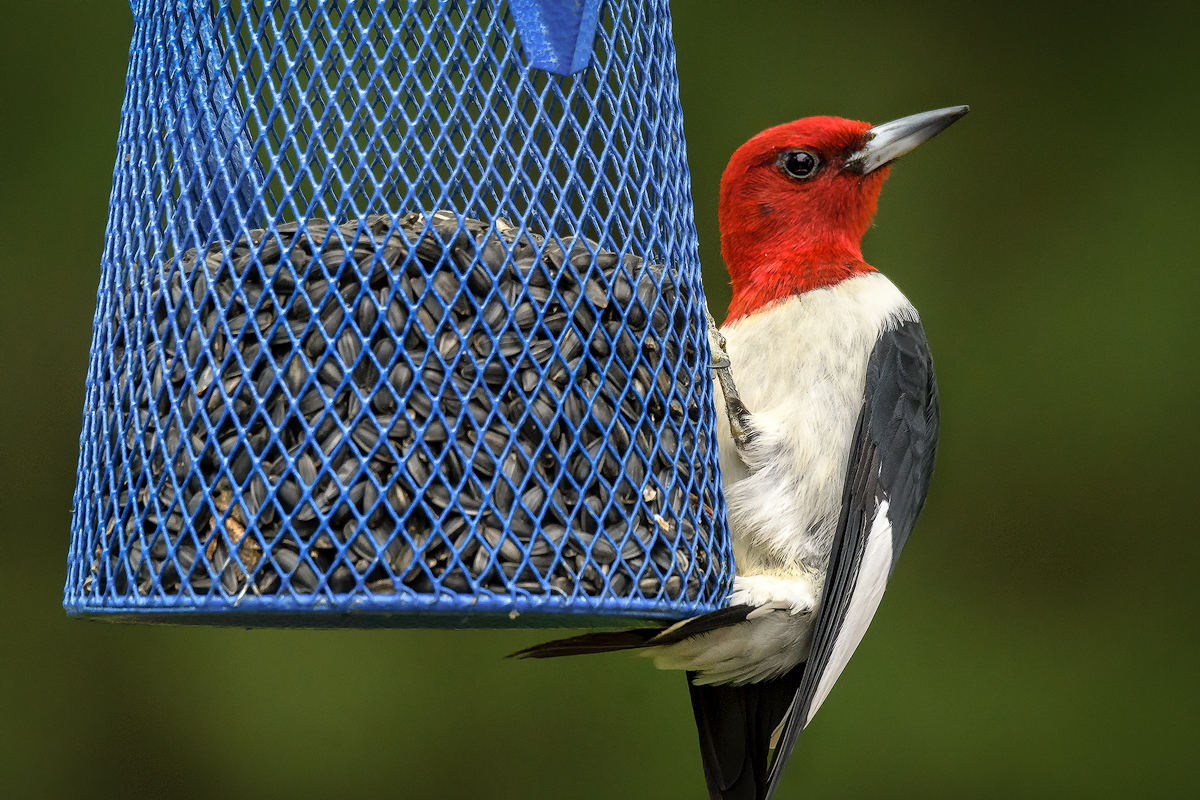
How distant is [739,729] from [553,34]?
156 centimetres

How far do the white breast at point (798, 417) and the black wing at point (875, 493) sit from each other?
2.2 inches

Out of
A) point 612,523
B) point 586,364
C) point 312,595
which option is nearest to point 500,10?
point 586,364

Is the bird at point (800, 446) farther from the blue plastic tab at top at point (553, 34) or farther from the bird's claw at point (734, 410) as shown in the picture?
the blue plastic tab at top at point (553, 34)

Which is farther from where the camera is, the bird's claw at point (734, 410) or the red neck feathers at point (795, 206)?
the red neck feathers at point (795, 206)

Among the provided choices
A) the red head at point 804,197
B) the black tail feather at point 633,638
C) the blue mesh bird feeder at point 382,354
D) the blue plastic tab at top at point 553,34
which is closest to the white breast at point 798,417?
the red head at point 804,197

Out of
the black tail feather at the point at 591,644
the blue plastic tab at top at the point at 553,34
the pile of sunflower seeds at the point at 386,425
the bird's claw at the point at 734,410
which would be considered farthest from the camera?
the bird's claw at the point at 734,410

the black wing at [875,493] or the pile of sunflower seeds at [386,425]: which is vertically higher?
the pile of sunflower seeds at [386,425]

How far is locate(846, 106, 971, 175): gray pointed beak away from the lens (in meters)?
2.89

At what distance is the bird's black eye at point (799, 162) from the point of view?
118 inches

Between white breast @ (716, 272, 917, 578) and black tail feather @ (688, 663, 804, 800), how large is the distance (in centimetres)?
29

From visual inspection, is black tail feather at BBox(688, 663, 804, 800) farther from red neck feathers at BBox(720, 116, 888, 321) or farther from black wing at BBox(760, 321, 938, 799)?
red neck feathers at BBox(720, 116, 888, 321)

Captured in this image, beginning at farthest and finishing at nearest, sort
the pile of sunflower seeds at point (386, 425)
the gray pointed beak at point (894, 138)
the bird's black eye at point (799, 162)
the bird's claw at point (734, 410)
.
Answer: the bird's black eye at point (799, 162) < the gray pointed beak at point (894, 138) < the bird's claw at point (734, 410) < the pile of sunflower seeds at point (386, 425)

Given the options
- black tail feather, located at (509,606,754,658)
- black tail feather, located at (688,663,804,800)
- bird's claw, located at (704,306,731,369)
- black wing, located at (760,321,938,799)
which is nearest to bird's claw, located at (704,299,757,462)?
bird's claw, located at (704,306,731,369)

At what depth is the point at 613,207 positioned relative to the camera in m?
1.89
